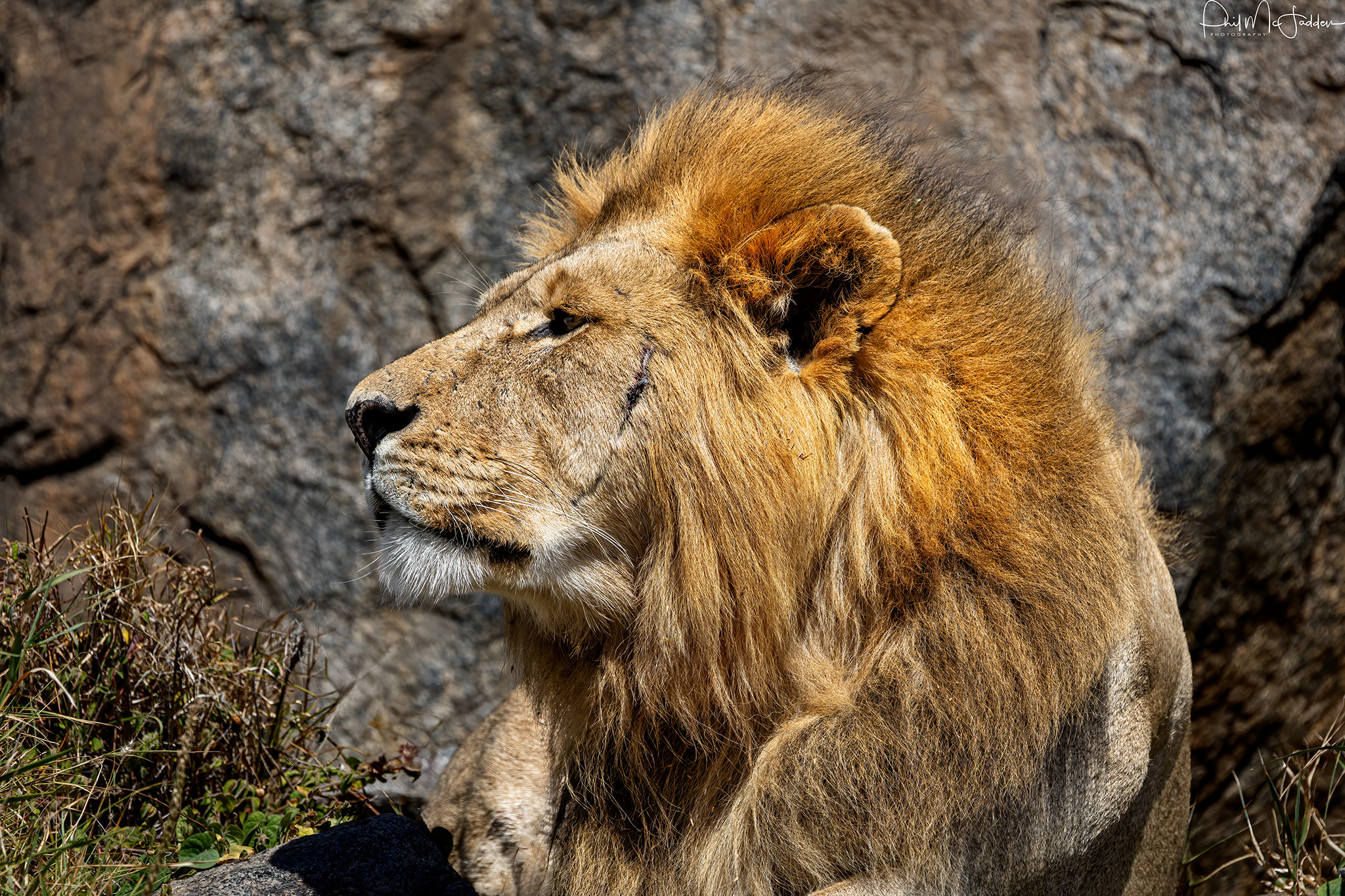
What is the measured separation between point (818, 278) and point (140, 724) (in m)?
2.00

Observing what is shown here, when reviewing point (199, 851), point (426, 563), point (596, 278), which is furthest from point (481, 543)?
point (199, 851)

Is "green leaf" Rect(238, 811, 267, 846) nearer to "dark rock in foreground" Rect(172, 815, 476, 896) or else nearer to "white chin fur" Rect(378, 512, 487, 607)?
"dark rock in foreground" Rect(172, 815, 476, 896)

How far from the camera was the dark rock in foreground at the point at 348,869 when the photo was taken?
7.80ft

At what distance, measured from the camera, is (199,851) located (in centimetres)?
279

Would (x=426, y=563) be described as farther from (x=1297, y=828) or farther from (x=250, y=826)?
(x=1297, y=828)

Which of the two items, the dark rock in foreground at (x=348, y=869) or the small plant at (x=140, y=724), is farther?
the small plant at (x=140, y=724)

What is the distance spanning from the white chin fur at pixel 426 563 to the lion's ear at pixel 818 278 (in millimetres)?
701

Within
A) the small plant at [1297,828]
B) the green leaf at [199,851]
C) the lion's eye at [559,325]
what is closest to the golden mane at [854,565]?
the lion's eye at [559,325]

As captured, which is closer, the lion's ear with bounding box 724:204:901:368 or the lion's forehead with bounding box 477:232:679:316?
the lion's ear with bounding box 724:204:901:368

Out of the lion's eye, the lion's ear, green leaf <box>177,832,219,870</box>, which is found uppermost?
the lion's ear

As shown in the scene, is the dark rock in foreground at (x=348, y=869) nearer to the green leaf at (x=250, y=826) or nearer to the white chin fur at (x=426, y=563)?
the green leaf at (x=250, y=826)

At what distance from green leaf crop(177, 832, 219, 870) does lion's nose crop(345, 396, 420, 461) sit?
1125 millimetres

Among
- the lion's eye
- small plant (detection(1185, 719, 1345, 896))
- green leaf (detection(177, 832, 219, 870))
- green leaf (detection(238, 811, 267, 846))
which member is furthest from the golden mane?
small plant (detection(1185, 719, 1345, 896))

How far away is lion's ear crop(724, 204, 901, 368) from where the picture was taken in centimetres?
208
